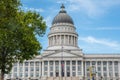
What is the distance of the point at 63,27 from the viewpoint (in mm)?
165125

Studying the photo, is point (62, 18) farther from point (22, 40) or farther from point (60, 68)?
point (22, 40)

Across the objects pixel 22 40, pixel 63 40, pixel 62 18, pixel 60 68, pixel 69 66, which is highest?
pixel 62 18

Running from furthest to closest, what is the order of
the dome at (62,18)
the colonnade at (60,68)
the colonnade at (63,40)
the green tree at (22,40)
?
1. the dome at (62,18)
2. the colonnade at (63,40)
3. the colonnade at (60,68)
4. the green tree at (22,40)

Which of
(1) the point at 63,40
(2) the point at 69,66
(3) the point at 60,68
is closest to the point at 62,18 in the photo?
(1) the point at 63,40

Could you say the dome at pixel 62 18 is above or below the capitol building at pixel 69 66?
above

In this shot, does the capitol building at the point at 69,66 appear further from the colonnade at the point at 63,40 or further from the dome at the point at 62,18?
the dome at the point at 62,18

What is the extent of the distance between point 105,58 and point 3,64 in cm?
10209

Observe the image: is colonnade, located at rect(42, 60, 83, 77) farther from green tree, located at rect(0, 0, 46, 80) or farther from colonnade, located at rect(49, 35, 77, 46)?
green tree, located at rect(0, 0, 46, 80)

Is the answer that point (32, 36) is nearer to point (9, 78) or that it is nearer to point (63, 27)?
point (9, 78)

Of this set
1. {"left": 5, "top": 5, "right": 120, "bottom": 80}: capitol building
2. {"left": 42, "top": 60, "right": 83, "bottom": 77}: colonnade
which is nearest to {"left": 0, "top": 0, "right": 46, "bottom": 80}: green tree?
{"left": 5, "top": 5, "right": 120, "bottom": 80}: capitol building

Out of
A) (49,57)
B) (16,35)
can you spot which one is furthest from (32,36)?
(49,57)

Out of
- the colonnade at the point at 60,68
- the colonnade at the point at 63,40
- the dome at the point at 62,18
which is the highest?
the dome at the point at 62,18

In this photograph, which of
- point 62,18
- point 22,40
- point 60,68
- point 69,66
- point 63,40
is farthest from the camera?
point 62,18

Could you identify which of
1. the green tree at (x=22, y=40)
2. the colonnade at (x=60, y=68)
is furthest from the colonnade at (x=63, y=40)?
the green tree at (x=22, y=40)
